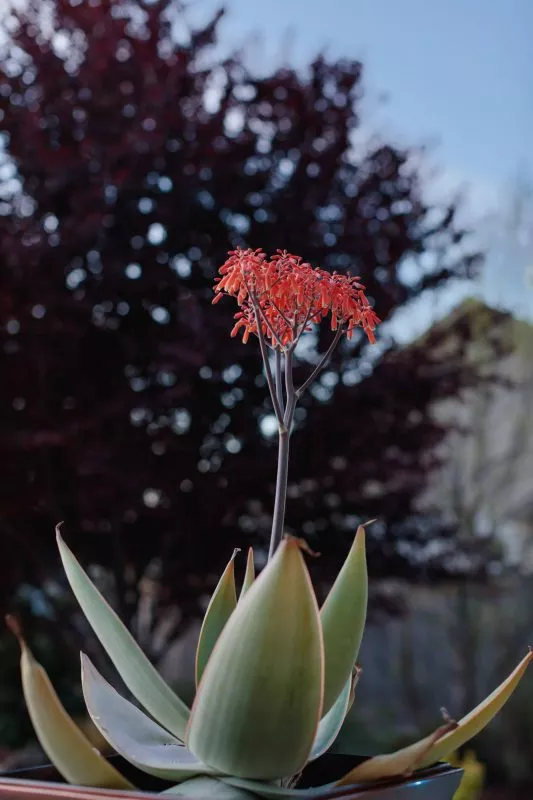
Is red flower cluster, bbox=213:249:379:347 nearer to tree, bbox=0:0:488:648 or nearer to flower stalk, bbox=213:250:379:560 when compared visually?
flower stalk, bbox=213:250:379:560

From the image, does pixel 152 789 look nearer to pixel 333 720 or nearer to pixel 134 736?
pixel 134 736

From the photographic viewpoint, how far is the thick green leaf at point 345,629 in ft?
3.79

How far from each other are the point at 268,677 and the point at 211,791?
160 millimetres

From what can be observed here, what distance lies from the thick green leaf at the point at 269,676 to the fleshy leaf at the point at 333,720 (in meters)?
0.21

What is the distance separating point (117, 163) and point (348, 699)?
14.2ft

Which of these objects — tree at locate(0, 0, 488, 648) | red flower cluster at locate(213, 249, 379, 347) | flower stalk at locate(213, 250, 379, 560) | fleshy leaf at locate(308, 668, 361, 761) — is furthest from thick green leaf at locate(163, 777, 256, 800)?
tree at locate(0, 0, 488, 648)

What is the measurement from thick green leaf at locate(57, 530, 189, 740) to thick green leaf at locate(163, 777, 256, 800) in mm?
207

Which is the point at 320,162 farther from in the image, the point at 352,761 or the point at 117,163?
the point at 352,761

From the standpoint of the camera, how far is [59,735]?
3.01 ft

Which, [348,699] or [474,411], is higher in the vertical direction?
[474,411]

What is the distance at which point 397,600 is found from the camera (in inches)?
260

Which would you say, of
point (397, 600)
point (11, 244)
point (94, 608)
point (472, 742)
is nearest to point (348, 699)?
point (94, 608)

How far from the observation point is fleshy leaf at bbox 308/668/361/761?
3.74 ft

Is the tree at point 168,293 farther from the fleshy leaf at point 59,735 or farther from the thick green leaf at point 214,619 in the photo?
the fleshy leaf at point 59,735
